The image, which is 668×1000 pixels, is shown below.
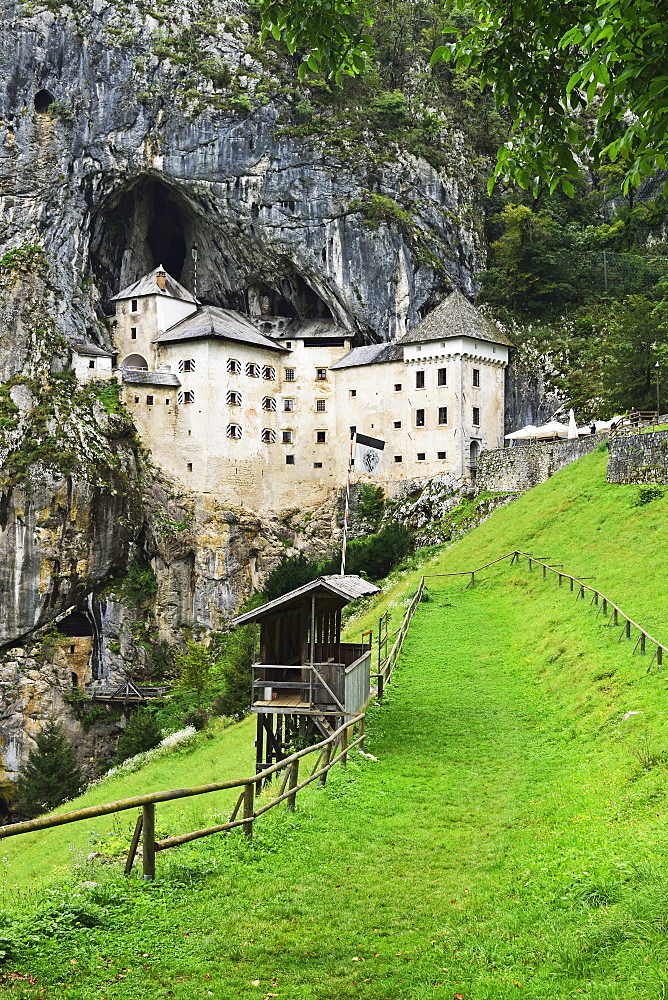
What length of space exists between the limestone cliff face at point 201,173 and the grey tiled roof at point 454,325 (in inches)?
133

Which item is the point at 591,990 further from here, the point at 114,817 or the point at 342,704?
the point at 114,817

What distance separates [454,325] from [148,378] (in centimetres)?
1898

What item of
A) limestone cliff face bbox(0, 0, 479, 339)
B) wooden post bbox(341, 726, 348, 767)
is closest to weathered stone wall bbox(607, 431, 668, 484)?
wooden post bbox(341, 726, 348, 767)

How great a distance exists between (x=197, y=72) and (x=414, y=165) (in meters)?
15.5

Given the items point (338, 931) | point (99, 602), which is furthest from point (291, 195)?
point (338, 931)

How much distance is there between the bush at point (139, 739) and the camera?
43969mm

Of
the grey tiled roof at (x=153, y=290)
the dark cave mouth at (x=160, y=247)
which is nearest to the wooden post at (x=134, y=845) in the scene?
the grey tiled roof at (x=153, y=290)

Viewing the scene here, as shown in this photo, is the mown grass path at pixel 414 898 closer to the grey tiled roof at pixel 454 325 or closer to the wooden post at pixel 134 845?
the wooden post at pixel 134 845

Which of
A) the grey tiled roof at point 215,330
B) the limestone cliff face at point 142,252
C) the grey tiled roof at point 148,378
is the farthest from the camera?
the grey tiled roof at point 148,378

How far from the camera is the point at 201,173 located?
209 ft

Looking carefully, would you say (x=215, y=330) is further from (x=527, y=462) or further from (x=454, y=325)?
(x=527, y=462)

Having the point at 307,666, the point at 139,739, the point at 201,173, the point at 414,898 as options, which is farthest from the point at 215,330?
the point at 414,898

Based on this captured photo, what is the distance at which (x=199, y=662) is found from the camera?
1991 inches

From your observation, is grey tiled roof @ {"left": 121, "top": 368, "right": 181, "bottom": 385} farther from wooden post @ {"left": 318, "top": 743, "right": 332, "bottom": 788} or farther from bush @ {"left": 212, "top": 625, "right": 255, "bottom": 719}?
wooden post @ {"left": 318, "top": 743, "right": 332, "bottom": 788}
